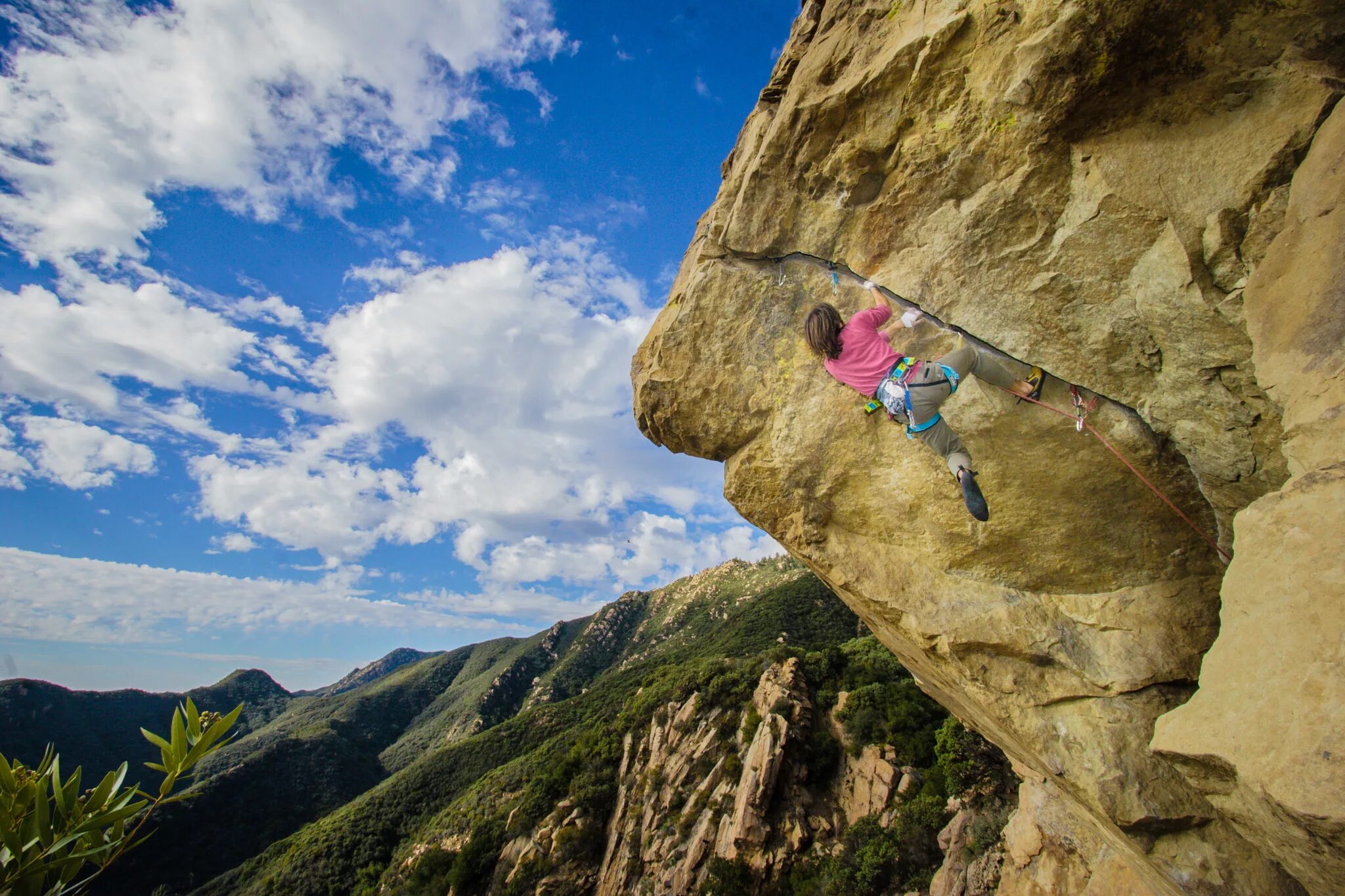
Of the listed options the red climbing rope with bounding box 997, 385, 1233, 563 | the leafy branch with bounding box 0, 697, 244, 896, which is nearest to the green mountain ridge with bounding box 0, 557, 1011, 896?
the red climbing rope with bounding box 997, 385, 1233, 563

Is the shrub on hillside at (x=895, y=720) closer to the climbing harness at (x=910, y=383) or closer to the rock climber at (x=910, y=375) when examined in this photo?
the rock climber at (x=910, y=375)

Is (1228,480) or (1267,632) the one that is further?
(1228,480)

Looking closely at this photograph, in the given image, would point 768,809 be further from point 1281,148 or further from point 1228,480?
point 1281,148

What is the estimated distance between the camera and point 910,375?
18.3ft

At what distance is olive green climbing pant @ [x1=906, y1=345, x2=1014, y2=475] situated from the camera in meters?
5.47

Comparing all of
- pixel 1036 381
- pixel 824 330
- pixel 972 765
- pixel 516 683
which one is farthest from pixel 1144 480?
pixel 516 683

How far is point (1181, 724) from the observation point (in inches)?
154

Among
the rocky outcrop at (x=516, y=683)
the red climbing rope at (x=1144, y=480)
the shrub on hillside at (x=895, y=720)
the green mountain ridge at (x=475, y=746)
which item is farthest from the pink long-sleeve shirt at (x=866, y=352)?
the rocky outcrop at (x=516, y=683)

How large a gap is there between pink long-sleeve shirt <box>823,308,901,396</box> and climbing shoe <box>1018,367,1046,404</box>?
141 centimetres

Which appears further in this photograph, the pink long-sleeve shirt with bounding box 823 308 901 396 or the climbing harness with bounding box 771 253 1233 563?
the pink long-sleeve shirt with bounding box 823 308 901 396

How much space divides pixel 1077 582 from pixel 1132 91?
474 centimetres

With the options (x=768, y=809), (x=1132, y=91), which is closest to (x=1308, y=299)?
(x=1132, y=91)

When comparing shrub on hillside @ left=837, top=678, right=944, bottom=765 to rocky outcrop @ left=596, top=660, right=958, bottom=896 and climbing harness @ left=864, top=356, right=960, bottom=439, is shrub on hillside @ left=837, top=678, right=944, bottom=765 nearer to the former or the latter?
rocky outcrop @ left=596, top=660, right=958, bottom=896

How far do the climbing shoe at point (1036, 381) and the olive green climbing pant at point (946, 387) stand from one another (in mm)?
187
